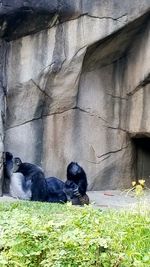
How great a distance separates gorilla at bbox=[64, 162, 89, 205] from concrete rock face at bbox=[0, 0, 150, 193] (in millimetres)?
831

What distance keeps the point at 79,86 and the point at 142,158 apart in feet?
6.37

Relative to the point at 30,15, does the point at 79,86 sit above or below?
below

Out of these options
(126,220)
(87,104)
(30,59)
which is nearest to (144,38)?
(87,104)

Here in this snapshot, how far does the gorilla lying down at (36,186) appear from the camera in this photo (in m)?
8.31

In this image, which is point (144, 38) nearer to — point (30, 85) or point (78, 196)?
point (30, 85)

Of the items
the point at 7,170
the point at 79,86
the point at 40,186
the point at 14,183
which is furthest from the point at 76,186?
the point at 79,86

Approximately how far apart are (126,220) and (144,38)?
5.90m

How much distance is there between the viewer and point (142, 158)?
10867 mm

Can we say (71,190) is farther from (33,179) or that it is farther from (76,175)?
(33,179)

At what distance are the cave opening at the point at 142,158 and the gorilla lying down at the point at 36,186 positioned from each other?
2246 mm

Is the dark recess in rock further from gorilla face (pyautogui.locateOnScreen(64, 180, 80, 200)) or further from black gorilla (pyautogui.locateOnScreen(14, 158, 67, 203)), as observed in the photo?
gorilla face (pyautogui.locateOnScreen(64, 180, 80, 200))

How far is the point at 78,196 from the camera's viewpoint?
27.6ft

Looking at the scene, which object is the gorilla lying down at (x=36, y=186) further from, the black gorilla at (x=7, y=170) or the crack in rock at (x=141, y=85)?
the crack in rock at (x=141, y=85)

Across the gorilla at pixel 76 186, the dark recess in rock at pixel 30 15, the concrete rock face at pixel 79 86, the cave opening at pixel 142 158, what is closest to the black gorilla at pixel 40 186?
the gorilla at pixel 76 186
